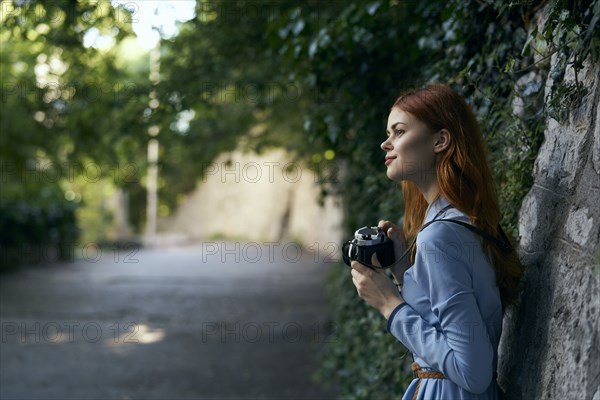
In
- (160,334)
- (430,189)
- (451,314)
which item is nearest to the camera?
(451,314)

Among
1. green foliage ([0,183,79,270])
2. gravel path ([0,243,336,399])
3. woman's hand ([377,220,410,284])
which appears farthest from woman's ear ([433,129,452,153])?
green foliage ([0,183,79,270])

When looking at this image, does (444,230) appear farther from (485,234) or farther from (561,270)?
(561,270)

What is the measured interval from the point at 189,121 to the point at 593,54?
8.32m

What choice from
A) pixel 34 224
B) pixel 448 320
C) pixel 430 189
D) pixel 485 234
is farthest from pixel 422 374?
pixel 34 224

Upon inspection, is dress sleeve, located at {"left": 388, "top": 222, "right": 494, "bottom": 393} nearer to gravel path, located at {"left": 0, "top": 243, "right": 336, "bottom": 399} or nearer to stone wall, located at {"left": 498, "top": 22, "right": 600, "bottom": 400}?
stone wall, located at {"left": 498, "top": 22, "right": 600, "bottom": 400}

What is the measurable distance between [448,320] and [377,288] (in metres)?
0.28

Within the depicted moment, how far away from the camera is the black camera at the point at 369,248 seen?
2.32 meters

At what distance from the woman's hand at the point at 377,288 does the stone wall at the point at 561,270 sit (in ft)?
1.46

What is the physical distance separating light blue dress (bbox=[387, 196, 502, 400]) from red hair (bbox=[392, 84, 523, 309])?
6 centimetres

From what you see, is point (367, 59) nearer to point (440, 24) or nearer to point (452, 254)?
point (440, 24)

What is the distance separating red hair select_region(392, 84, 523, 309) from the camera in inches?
89.0

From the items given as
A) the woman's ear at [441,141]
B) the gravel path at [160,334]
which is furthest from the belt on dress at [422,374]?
A: the gravel path at [160,334]

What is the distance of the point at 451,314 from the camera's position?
2.05 metres

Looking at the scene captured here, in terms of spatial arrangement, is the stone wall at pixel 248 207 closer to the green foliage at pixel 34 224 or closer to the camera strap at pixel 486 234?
the green foliage at pixel 34 224
